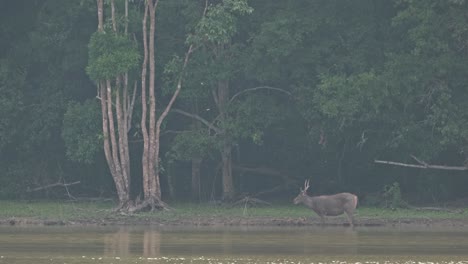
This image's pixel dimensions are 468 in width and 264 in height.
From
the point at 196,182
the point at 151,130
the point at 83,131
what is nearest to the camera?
the point at 151,130

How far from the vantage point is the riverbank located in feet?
116

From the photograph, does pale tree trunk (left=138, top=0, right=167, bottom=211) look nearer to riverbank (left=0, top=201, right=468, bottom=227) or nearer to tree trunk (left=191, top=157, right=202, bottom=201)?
riverbank (left=0, top=201, right=468, bottom=227)

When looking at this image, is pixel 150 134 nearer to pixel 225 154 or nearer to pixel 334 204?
pixel 225 154

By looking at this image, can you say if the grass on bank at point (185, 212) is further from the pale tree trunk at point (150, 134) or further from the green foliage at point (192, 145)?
the green foliage at point (192, 145)

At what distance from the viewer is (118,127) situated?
40.0 metres

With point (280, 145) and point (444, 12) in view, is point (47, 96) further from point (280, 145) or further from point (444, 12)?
point (444, 12)

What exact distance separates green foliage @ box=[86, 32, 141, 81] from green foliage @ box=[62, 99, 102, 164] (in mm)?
2570

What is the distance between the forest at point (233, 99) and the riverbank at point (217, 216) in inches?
49.4

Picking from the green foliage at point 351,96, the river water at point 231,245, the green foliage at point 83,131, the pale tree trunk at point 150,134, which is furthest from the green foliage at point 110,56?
the river water at point 231,245

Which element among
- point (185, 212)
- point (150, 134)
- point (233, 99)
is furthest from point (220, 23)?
point (185, 212)

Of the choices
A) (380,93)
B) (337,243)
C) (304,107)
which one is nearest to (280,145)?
(304,107)

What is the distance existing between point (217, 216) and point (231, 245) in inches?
359

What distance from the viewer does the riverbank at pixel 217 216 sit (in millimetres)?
35500

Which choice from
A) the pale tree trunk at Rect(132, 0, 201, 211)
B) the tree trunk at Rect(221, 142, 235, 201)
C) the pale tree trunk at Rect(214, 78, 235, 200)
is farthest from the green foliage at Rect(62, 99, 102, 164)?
the tree trunk at Rect(221, 142, 235, 201)
